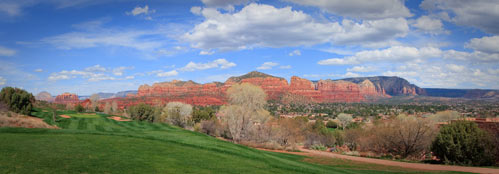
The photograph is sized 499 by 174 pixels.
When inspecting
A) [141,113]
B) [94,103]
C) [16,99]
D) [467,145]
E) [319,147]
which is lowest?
[319,147]

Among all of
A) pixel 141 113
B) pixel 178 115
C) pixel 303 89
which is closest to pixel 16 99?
pixel 141 113

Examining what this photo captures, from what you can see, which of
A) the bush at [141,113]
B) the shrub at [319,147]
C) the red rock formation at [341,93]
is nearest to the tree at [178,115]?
the bush at [141,113]

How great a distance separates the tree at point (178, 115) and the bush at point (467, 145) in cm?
3992

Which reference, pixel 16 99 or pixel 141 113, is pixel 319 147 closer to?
pixel 141 113

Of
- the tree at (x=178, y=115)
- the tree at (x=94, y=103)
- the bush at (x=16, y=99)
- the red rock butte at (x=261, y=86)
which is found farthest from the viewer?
the red rock butte at (x=261, y=86)

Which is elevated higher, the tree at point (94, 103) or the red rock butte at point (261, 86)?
the red rock butte at point (261, 86)

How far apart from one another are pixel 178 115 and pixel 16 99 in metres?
26.9

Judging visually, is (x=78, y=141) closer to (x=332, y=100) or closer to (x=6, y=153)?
(x=6, y=153)

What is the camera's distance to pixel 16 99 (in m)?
34.7

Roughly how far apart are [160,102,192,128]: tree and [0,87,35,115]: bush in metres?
24.1

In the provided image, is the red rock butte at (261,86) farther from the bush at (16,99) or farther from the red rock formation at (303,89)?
the bush at (16,99)

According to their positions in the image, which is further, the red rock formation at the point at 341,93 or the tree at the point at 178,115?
the red rock formation at the point at 341,93

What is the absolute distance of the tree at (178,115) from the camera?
55.9 m

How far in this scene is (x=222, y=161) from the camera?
41.2ft
